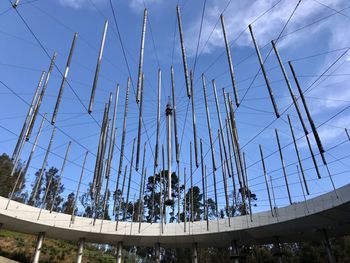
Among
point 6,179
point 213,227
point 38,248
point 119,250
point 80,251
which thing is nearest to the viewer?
point 38,248

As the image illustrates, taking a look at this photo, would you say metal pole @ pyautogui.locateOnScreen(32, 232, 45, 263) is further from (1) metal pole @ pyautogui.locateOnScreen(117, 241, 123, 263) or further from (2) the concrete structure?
(1) metal pole @ pyautogui.locateOnScreen(117, 241, 123, 263)

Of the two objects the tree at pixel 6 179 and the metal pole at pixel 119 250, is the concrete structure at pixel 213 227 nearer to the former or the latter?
the metal pole at pixel 119 250

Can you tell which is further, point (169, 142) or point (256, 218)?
point (256, 218)

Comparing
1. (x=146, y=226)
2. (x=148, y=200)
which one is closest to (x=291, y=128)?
(x=146, y=226)

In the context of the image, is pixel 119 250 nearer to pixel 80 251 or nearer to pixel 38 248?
pixel 80 251

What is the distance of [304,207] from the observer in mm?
20047

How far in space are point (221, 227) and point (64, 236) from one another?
13288 millimetres

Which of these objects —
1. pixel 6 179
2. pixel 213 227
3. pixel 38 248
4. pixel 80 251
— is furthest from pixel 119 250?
pixel 6 179

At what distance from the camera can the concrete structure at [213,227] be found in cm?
1964

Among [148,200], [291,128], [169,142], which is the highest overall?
[148,200]

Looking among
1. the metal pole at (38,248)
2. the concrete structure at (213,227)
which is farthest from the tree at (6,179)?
the concrete structure at (213,227)

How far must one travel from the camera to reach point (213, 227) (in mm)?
23891

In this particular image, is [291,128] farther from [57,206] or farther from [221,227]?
[57,206]

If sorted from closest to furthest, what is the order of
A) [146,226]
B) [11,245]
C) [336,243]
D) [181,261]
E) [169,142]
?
1. [169,142]
2. [146,226]
3. [11,245]
4. [336,243]
5. [181,261]
